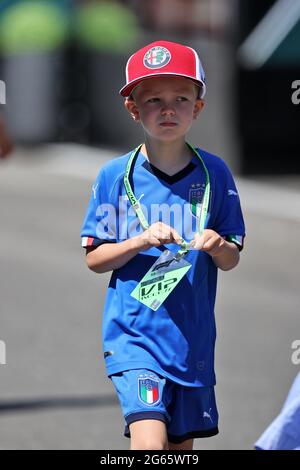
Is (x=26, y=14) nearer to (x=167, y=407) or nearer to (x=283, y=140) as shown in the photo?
(x=283, y=140)

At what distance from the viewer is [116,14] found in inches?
776

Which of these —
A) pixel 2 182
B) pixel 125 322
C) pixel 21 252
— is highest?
pixel 2 182

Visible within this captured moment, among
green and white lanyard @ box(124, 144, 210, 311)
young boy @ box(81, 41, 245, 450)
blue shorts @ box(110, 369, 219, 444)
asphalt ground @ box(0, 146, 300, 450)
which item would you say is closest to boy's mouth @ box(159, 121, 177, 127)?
young boy @ box(81, 41, 245, 450)

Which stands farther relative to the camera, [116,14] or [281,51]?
→ [116,14]

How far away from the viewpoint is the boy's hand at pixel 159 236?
4.38 meters

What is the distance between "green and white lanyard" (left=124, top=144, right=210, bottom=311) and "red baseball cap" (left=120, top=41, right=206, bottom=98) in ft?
1.16

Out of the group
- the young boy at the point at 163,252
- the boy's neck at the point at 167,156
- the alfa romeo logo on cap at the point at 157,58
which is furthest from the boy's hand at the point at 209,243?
the alfa romeo logo on cap at the point at 157,58

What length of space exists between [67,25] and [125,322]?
52.6 feet

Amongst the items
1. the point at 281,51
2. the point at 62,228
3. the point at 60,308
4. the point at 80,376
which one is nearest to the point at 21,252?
the point at 62,228

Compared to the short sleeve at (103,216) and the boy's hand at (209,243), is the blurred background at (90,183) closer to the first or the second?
the short sleeve at (103,216)

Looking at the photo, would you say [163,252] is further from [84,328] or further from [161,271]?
[84,328]

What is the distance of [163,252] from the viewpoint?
4582mm

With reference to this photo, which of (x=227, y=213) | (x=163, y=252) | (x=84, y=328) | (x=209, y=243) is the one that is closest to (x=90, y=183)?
(x=84, y=328)
